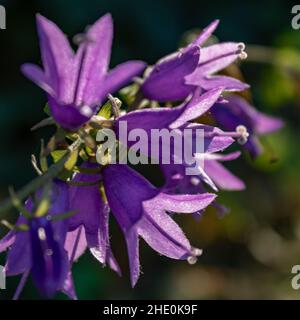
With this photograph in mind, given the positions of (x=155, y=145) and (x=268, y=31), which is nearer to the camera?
(x=155, y=145)

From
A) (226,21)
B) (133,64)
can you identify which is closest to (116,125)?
(133,64)

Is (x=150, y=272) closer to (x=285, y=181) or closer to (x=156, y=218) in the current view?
(x=285, y=181)

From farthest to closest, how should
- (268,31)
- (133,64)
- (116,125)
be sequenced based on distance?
(268,31)
(116,125)
(133,64)

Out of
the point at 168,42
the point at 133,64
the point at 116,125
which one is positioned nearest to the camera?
the point at 133,64

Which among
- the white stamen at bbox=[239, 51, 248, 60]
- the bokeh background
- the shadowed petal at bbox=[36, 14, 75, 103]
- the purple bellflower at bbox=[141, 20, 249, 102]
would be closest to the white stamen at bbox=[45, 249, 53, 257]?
the shadowed petal at bbox=[36, 14, 75, 103]

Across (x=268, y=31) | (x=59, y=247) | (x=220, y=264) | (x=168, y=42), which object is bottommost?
(x=220, y=264)

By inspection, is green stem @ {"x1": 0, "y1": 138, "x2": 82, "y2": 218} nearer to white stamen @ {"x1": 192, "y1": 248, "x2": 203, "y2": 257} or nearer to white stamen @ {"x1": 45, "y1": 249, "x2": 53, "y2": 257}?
white stamen @ {"x1": 45, "y1": 249, "x2": 53, "y2": 257}

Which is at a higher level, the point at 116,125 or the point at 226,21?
the point at 116,125

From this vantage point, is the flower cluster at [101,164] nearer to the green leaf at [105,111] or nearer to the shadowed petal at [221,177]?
the green leaf at [105,111]
